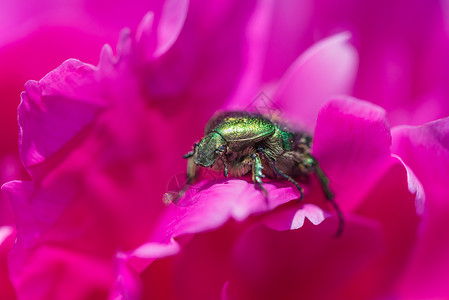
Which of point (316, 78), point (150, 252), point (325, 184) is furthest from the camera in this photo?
point (316, 78)

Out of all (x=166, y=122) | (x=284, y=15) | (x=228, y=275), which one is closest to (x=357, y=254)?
(x=228, y=275)

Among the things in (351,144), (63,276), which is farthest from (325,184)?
(63,276)

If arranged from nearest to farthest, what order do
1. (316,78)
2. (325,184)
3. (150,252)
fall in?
(150,252), (325,184), (316,78)

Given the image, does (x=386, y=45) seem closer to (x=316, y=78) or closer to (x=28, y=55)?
(x=316, y=78)

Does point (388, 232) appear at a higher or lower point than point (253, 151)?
lower

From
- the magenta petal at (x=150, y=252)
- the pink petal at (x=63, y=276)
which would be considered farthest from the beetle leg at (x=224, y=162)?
the pink petal at (x=63, y=276)

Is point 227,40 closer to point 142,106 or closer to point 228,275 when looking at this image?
point 142,106

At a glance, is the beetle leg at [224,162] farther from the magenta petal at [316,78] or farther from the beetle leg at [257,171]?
the magenta petal at [316,78]
